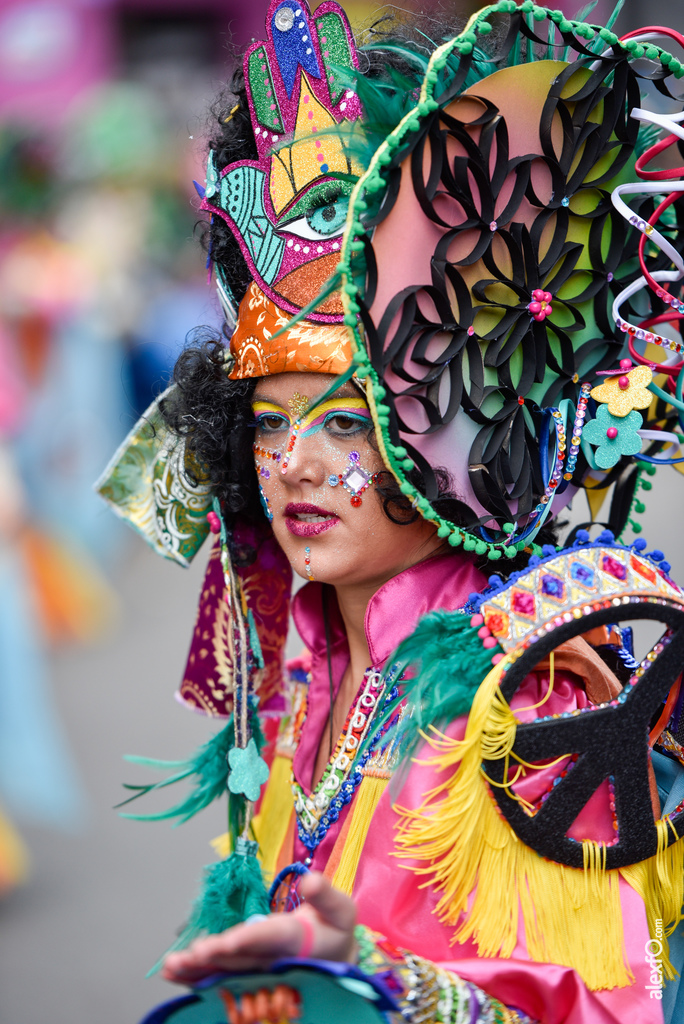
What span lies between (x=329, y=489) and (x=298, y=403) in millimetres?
130

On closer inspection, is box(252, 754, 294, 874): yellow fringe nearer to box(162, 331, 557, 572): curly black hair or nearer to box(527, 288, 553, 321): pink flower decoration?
box(162, 331, 557, 572): curly black hair

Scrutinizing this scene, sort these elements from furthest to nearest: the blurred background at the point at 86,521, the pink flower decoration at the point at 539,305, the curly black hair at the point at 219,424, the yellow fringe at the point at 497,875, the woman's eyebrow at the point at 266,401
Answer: the blurred background at the point at 86,521 < the curly black hair at the point at 219,424 < the woman's eyebrow at the point at 266,401 < the pink flower decoration at the point at 539,305 < the yellow fringe at the point at 497,875

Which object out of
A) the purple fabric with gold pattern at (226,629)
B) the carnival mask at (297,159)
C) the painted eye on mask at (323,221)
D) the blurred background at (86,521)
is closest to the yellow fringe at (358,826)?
the purple fabric with gold pattern at (226,629)

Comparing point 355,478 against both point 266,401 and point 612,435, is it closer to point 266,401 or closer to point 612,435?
point 266,401

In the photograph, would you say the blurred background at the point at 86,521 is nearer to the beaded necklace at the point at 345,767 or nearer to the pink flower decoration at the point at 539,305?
the pink flower decoration at the point at 539,305

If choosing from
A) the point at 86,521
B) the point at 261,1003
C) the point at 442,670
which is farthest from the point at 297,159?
the point at 86,521

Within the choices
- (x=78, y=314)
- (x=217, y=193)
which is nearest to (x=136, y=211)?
(x=78, y=314)

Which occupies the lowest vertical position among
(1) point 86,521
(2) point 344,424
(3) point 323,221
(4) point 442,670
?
(1) point 86,521

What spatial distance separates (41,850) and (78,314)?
11.3 feet

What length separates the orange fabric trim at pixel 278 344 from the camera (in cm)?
135

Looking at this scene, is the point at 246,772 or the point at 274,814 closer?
the point at 246,772

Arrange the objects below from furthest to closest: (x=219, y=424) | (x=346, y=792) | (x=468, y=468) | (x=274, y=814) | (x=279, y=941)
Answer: (x=274, y=814) → (x=219, y=424) → (x=346, y=792) → (x=468, y=468) → (x=279, y=941)

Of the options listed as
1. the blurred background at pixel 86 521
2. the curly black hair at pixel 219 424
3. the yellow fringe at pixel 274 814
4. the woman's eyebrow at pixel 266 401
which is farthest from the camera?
the blurred background at pixel 86 521

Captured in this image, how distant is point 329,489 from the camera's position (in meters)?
1.39
